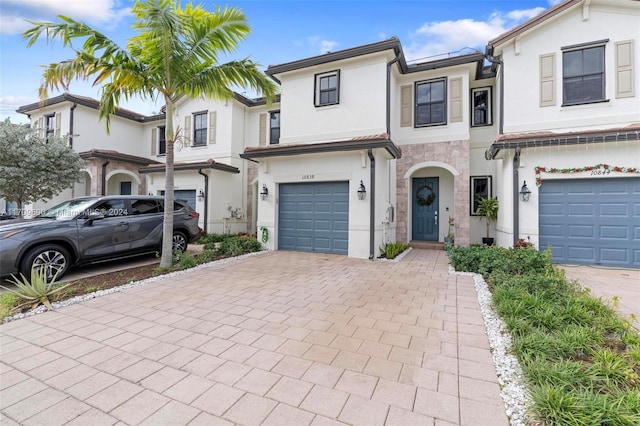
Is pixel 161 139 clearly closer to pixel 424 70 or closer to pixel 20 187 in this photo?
pixel 20 187

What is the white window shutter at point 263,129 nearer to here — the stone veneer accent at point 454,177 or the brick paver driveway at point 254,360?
the stone veneer accent at point 454,177

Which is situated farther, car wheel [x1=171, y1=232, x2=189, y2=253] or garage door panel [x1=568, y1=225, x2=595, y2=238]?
car wheel [x1=171, y1=232, x2=189, y2=253]

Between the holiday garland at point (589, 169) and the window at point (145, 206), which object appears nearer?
the holiday garland at point (589, 169)

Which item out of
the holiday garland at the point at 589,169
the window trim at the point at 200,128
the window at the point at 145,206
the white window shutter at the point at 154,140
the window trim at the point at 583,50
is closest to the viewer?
the holiday garland at the point at 589,169

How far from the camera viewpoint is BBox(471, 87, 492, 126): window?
10.7 m

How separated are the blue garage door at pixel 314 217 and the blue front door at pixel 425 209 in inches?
163

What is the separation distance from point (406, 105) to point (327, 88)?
10.1 feet

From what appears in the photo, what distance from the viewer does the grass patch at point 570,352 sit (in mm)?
2043

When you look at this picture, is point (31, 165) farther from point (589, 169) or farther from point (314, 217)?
point (589, 169)

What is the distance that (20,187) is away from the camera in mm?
9812

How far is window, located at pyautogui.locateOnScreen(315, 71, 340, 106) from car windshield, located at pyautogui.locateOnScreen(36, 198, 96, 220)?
7301 mm

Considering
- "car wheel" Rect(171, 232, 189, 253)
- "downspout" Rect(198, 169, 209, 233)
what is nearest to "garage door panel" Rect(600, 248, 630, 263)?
"car wheel" Rect(171, 232, 189, 253)

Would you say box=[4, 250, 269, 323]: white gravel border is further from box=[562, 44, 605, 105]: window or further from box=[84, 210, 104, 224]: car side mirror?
box=[562, 44, 605, 105]: window

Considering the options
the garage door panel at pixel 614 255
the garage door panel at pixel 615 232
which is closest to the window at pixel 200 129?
the garage door panel at pixel 615 232
